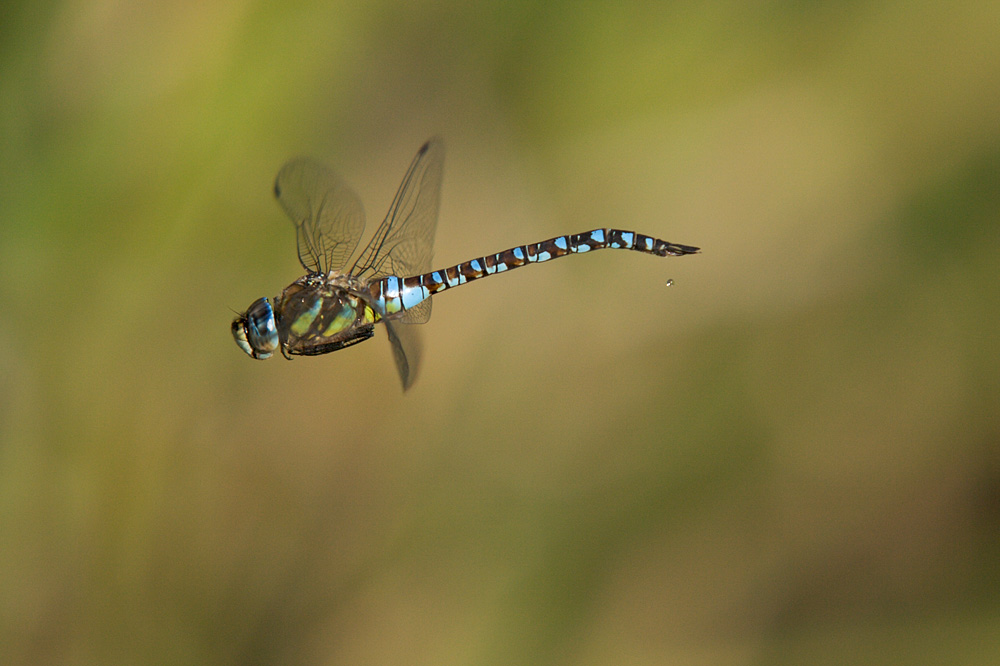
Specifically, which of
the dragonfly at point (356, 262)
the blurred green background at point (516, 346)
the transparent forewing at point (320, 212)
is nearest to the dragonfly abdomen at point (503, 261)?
the dragonfly at point (356, 262)

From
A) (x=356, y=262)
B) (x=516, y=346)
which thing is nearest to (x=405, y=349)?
(x=356, y=262)

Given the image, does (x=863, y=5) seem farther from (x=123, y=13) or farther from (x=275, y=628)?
(x=275, y=628)

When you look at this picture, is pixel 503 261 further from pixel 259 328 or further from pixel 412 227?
pixel 259 328

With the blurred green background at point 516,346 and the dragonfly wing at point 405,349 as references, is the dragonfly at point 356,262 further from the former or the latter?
the blurred green background at point 516,346

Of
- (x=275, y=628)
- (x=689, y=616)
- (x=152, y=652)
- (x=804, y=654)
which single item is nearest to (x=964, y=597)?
(x=804, y=654)

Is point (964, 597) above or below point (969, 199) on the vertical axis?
below

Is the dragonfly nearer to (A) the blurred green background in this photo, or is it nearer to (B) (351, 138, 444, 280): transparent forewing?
(B) (351, 138, 444, 280): transparent forewing
